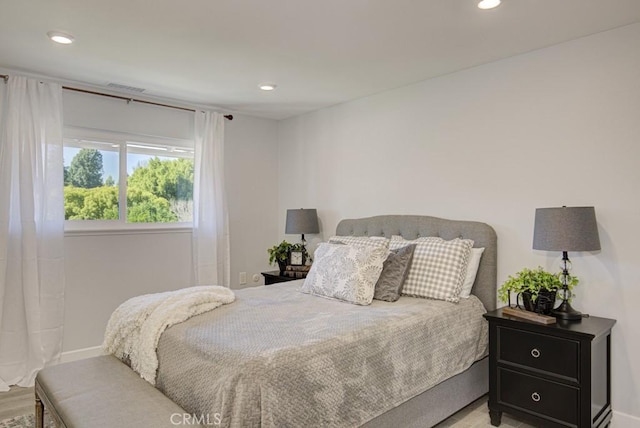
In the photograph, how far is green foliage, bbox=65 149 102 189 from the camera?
11.8 feet

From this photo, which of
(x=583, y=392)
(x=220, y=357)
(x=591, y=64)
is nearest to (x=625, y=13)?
(x=591, y=64)

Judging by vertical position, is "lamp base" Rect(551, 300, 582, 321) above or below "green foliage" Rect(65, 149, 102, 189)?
below

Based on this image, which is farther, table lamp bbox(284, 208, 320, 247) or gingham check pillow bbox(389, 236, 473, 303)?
table lamp bbox(284, 208, 320, 247)

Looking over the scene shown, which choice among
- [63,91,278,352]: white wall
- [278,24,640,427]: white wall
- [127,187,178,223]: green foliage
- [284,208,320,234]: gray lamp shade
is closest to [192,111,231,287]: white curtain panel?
[63,91,278,352]: white wall

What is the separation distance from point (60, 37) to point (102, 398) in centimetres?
217

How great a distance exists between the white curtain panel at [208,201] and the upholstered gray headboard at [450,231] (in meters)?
1.35

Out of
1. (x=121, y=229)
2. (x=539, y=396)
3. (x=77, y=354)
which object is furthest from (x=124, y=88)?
(x=539, y=396)

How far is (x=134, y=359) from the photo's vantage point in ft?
7.02

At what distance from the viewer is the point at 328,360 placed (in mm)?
1802

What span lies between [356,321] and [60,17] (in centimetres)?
238

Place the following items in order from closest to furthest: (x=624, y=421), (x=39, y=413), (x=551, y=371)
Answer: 1. (x=39, y=413)
2. (x=551, y=371)
3. (x=624, y=421)

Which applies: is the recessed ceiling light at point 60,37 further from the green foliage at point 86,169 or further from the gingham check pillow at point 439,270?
the gingham check pillow at point 439,270

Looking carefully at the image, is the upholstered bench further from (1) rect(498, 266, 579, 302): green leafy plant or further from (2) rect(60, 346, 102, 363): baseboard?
(1) rect(498, 266, 579, 302): green leafy plant

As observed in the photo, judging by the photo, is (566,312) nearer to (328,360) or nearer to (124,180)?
(328,360)
